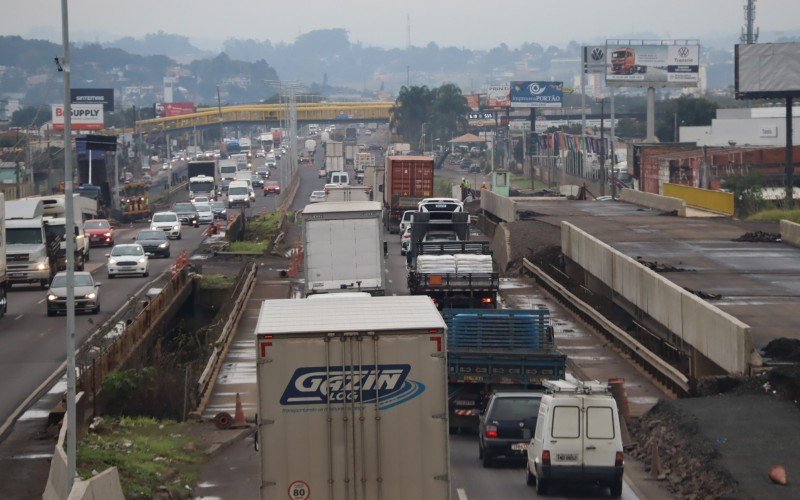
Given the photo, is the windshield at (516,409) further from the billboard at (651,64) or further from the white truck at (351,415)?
the billboard at (651,64)

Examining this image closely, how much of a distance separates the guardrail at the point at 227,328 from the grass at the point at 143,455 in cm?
198

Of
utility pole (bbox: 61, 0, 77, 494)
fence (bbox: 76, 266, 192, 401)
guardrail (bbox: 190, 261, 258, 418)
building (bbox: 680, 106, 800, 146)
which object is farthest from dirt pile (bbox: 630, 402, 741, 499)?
building (bbox: 680, 106, 800, 146)

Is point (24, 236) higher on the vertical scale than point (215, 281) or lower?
higher

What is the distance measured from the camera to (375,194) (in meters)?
77.9

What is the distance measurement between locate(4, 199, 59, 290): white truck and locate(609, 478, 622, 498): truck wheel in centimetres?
3264

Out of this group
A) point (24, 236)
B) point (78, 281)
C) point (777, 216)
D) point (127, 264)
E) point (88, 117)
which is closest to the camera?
point (78, 281)

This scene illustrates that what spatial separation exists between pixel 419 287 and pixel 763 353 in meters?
10.5

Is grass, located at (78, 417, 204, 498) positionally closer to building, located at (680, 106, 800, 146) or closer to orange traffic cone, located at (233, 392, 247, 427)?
orange traffic cone, located at (233, 392, 247, 427)

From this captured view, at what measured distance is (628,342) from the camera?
33.1 m

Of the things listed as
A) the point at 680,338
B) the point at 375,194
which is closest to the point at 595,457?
the point at 680,338

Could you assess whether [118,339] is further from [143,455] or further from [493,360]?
[493,360]

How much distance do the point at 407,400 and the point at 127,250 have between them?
40639 mm

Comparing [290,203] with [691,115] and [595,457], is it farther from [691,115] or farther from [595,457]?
[595,457]

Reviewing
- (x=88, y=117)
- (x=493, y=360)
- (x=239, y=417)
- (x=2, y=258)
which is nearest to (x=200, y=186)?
(x=88, y=117)
